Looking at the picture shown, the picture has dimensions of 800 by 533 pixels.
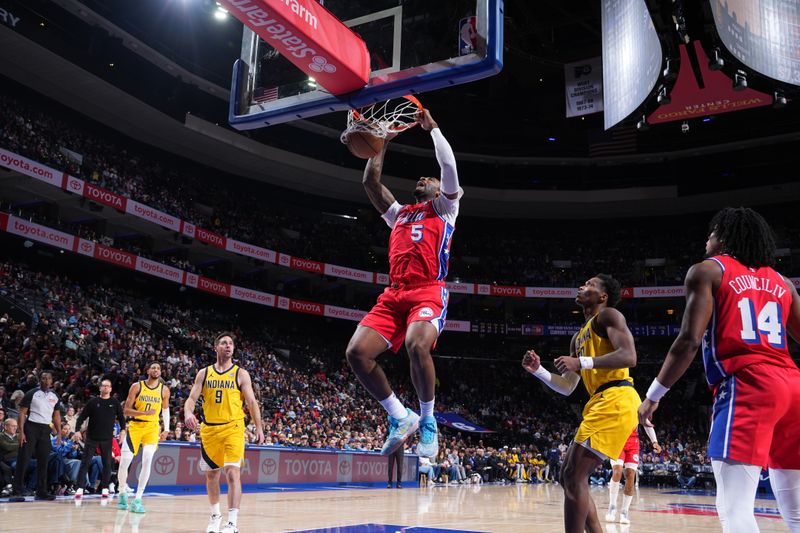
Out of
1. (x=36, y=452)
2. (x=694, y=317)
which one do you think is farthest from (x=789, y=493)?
(x=36, y=452)

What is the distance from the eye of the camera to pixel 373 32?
6.23 m

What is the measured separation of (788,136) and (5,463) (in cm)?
3318

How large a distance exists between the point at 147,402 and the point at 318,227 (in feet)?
82.6

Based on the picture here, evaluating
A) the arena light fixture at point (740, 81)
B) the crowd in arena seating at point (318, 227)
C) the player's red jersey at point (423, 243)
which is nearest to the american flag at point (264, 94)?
the player's red jersey at point (423, 243)

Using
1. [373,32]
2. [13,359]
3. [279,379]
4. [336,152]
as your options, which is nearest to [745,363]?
[373,32]

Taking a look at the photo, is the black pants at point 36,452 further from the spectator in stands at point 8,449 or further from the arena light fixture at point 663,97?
the arena light fixture at point 663,97

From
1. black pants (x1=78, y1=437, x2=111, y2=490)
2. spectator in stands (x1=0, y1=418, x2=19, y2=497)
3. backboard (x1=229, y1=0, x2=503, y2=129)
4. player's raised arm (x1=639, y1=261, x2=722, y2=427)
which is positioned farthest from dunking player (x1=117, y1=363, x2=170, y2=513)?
player's raised arm (x1=639, y1=261, x2=722, y2=427)

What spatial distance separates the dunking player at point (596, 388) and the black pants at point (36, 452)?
27.6 ft

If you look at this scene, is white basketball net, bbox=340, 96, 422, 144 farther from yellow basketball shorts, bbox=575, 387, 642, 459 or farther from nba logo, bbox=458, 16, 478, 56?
yellow basketball shorts, bbox=575, 387, 642, 459

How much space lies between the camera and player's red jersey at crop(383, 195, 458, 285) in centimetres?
493

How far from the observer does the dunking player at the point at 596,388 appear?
486cm

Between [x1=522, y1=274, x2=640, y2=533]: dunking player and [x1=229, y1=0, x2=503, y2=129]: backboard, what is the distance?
2157 millimetres

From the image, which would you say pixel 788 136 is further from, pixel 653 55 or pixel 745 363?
pixel 745 363

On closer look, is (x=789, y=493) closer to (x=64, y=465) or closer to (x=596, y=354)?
(x=596, y=354)
